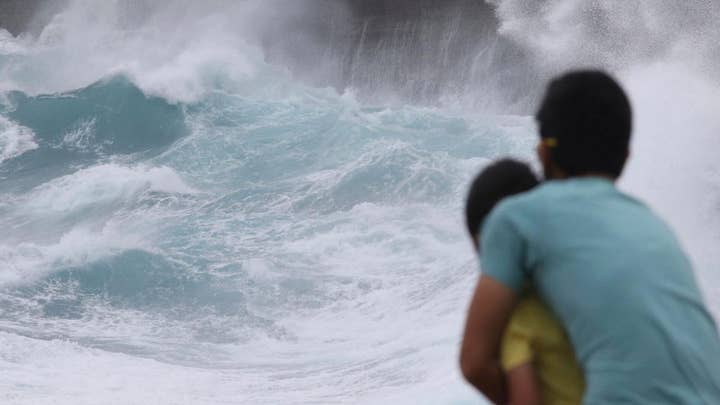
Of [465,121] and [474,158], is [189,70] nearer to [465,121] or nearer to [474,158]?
[465,121]

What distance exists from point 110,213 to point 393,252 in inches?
154

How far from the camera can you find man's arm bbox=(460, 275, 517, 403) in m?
1.20

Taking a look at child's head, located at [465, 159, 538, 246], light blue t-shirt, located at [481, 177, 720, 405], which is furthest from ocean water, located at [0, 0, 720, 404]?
light blue t-shirt, located at [481, 177, 720, 405]

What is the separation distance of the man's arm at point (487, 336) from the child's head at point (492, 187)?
0.14m

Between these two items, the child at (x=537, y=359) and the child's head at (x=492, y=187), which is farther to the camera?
the child's head at (x=492, y=187)

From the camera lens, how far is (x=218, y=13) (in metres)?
24.2

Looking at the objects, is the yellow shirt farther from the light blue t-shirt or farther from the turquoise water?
the turquoise water

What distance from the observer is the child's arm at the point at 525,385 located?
3.91 feet

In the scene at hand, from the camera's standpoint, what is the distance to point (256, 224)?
12.0 m

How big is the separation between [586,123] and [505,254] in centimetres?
19

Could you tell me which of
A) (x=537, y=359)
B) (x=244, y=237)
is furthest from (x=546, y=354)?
(x=244, y=237)

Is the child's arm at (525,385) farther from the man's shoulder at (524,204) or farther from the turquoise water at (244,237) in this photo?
the turquoise water at (244,237)

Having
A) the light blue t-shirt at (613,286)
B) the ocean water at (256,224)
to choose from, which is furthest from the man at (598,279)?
the ocean water at (256,224)

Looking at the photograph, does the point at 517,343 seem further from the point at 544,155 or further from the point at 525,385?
the point at 544,155
